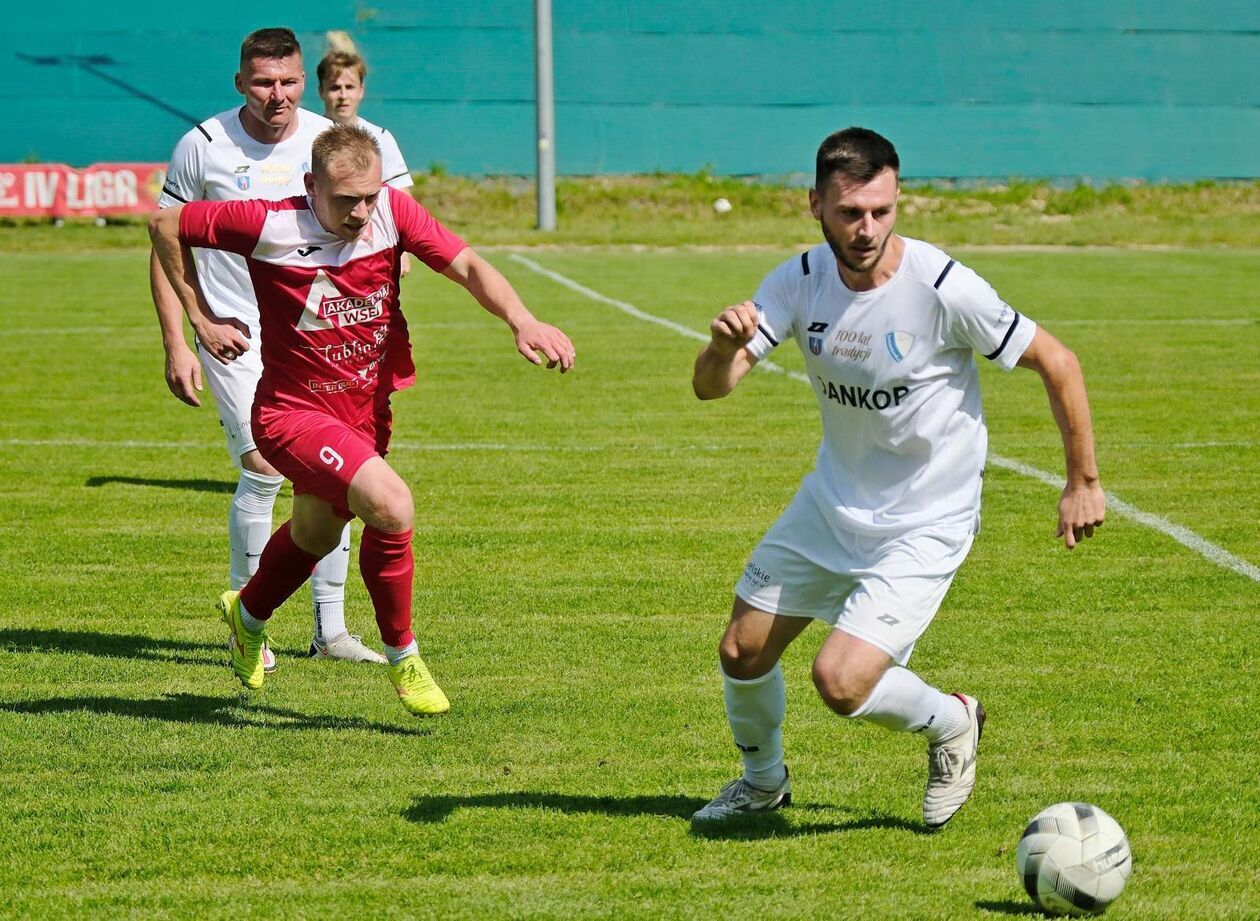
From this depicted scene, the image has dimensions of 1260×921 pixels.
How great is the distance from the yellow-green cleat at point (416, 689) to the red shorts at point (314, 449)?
55cm

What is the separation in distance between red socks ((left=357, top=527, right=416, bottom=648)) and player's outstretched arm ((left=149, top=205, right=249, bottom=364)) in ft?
2.61

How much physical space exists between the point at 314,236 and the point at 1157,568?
438cm

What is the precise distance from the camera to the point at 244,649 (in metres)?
5.86

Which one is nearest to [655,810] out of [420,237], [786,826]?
[786,826]

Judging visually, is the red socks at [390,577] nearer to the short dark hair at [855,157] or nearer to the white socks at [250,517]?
the white socks at [250,517]

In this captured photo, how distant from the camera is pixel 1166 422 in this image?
453 inches

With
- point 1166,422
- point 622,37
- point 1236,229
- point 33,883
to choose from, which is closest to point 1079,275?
point 1236,229

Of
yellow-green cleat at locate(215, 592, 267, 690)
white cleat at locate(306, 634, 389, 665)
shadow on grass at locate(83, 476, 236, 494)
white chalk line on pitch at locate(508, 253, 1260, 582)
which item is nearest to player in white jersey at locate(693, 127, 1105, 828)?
yellow-green cleat at locate(215, 592, 267, 690)

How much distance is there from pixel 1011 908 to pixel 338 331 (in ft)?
9.37

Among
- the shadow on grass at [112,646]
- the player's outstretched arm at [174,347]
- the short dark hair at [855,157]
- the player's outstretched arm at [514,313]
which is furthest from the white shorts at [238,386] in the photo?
the short dark hair at [855,157]

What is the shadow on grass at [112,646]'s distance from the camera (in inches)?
255

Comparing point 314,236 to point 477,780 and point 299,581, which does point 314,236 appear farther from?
point 477,780

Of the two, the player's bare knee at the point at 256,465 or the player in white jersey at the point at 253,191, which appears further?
the player's bare knee at the point at 256,465

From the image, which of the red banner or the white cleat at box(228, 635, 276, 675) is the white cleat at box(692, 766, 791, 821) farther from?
the red banner
